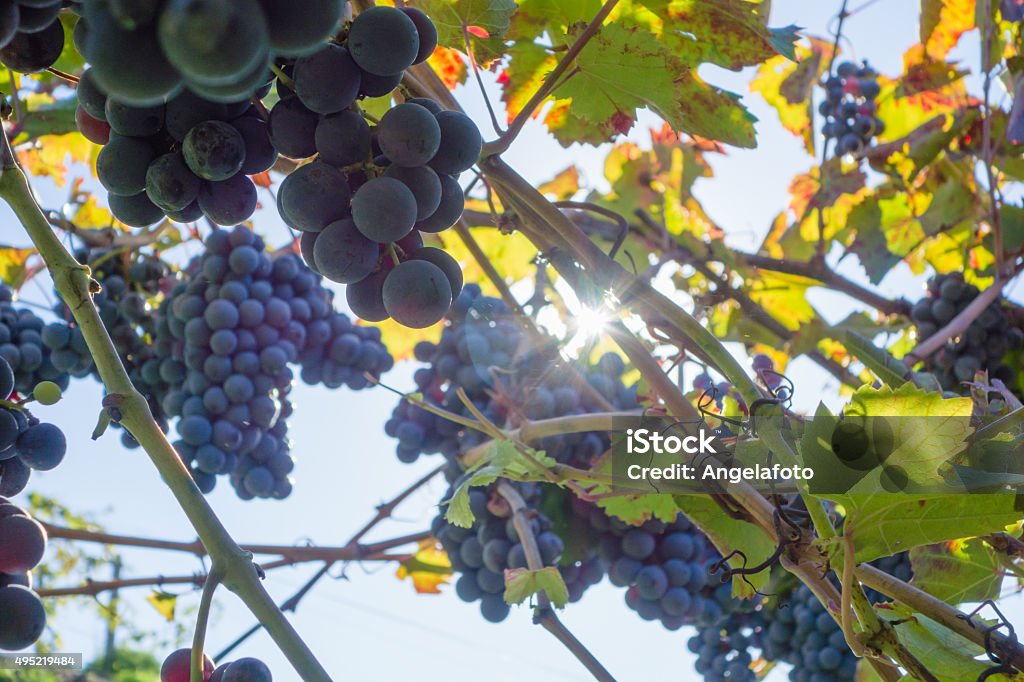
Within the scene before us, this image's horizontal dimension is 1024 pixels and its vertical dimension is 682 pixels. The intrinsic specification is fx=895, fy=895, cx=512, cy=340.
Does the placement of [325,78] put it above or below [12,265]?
below

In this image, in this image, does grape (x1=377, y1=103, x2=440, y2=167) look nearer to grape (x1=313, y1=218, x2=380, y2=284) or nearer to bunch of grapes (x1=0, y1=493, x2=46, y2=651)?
grape (x1=313, y1=218, x2=380, y2=284)

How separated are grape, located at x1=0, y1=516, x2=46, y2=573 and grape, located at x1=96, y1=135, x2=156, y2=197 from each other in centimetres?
32

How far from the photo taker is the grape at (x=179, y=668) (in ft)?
2.44

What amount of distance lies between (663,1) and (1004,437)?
0.67 meters

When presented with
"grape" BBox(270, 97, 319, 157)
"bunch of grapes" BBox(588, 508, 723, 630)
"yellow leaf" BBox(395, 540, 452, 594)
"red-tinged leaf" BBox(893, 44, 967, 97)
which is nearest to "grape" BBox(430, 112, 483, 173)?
"grape" BBox(270, 97, 319, 157)

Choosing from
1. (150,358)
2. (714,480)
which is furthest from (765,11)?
(150,358)

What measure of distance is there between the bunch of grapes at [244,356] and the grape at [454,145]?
3.56ft

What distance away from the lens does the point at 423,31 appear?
0.74 metres

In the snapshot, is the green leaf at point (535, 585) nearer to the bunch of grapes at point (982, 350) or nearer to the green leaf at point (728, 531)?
the green leaf at point (728, 531)

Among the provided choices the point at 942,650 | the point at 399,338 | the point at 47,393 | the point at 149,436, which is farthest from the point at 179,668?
the point at 399,338

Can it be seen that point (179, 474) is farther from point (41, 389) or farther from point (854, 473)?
point (854, 473)

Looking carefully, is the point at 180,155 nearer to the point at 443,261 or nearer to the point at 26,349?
the point at 443,261

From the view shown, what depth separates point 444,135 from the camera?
745mm

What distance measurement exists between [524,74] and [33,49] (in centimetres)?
74
